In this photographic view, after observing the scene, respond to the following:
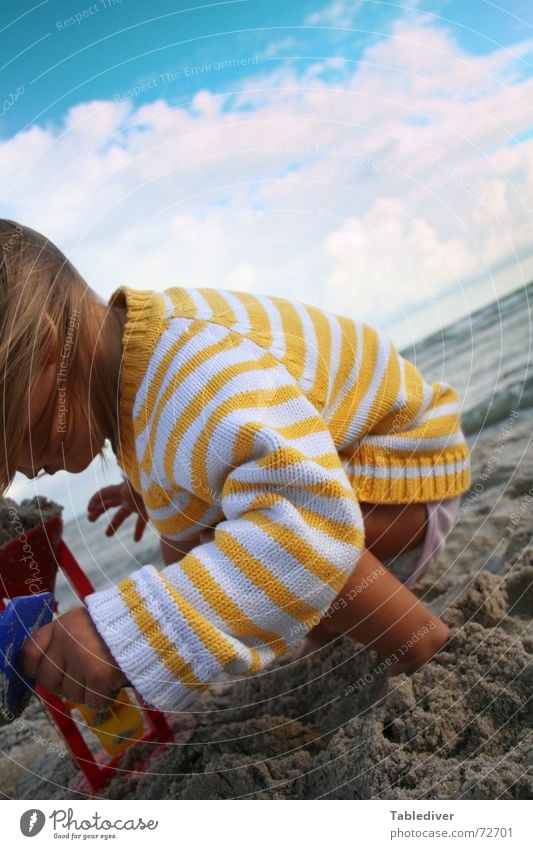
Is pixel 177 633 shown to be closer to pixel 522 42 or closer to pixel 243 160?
pixel 243 160

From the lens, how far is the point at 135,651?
46cm

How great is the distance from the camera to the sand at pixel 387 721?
0.47 metres

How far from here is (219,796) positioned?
1.71 feet

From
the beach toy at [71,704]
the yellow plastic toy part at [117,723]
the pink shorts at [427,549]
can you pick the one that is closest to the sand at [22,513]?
the beach toy at [71,704]

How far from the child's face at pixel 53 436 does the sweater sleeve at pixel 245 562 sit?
115mm

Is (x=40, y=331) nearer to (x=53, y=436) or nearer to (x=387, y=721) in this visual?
(x=53, y=436)

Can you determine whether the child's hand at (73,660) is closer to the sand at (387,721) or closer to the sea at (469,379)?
the sand at (387,721)

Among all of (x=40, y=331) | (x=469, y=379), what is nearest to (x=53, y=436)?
(x=40, y=331)

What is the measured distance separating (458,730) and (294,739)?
14cm

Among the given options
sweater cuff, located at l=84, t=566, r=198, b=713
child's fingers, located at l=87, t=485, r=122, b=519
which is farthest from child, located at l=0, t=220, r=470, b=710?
child's fingers, located at l=87, t=485, r=122, b=519

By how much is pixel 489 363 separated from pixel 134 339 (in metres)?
0.52

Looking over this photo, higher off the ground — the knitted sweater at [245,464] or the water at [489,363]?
the water at [489,363]
